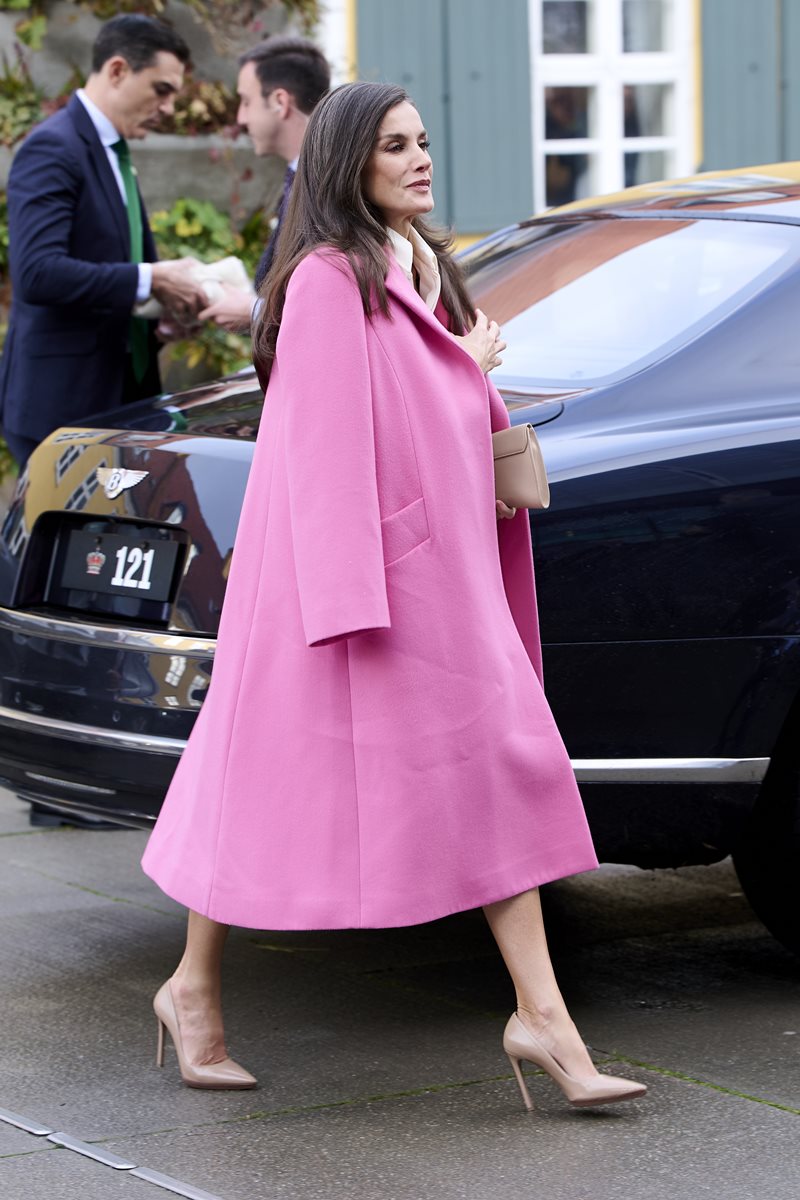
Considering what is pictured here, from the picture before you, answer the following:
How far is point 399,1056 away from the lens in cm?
352

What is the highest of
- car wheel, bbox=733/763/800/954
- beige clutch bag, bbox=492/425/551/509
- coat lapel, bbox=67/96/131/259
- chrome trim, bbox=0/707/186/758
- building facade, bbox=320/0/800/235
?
building facade, bbox=320/0/800/235

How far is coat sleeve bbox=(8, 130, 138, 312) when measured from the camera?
17.8 ft

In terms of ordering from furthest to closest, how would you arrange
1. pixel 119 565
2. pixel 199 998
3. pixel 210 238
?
pixel 210 238, pixel 119 565, pixel 199 998

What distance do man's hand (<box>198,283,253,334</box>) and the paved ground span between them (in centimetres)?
162

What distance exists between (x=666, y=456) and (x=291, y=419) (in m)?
0.77

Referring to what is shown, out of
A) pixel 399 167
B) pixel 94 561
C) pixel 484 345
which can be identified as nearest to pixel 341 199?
pixel 399 167

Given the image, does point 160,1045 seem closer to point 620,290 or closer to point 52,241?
point 620,290

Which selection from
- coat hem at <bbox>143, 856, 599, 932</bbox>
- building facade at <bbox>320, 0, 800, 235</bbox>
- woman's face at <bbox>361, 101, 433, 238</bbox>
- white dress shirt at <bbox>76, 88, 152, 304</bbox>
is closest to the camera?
coat hem at <bbox>143, 856, 599, 932</bbox>

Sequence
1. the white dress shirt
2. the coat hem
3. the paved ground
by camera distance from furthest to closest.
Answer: the white dress shirt
the coat hem
the paved ground

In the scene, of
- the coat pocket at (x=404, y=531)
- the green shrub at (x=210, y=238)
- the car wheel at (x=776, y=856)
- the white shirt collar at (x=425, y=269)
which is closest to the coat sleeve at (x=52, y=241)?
the white shirt collar at (x=425, y=269)

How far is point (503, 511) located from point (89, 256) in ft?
9.04

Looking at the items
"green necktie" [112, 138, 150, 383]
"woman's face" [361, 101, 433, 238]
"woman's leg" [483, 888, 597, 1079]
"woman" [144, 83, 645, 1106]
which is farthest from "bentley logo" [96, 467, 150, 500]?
"green necktie" [112, 138, 150, 383]

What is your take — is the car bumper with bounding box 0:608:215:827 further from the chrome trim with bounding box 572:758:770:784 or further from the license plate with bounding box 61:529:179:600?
the chrome trim with bounding box 572:758:770:784

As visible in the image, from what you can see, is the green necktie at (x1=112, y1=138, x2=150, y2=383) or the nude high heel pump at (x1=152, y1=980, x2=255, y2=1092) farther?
the green necktie at (x1=112, y1=138, x2=150, y2=383)
